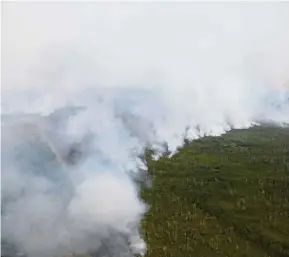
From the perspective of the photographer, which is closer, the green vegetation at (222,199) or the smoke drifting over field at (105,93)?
the smoke drifting over field at (105,93)

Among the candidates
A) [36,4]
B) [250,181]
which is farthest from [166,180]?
[36,4]

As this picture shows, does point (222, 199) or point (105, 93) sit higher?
point (105, 93)

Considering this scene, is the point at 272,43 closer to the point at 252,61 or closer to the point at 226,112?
the point at 252,61

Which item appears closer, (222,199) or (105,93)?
(105,93)
